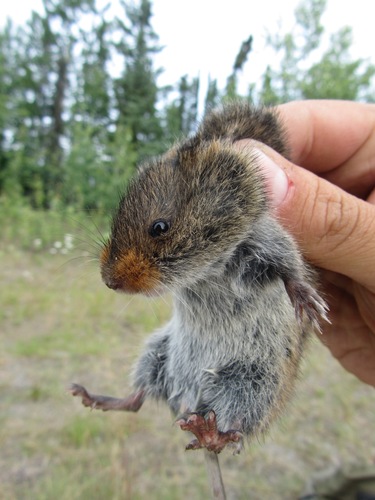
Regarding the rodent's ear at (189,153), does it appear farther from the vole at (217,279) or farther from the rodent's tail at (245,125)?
the rodent's tail at (245,125)

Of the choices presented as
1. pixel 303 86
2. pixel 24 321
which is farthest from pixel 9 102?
pixel 24 321

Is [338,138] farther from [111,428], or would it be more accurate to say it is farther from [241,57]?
[111,428]

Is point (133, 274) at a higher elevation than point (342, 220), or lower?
lower

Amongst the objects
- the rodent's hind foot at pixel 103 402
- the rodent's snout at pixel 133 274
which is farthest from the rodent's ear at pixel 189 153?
the rodent's hind foot at pixel 103 402

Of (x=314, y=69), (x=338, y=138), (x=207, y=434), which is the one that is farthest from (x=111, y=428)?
(x=314, y=69)

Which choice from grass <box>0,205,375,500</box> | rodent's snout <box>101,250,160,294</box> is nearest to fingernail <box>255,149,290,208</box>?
rodent's snout <box>101,250,160,294</box>

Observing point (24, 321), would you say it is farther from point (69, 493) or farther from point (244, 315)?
point (244, 315)
